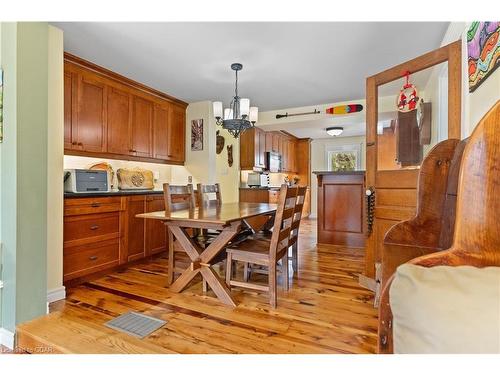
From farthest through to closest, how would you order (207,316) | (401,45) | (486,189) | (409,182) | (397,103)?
1. (401,45)
2. (397,103)
3. (409,182)
4. (207,316)
5. (486,189)

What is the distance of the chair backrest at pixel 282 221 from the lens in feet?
6.35

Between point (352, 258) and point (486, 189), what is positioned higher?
point (486, 189)

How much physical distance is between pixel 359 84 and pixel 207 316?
10.7 feet

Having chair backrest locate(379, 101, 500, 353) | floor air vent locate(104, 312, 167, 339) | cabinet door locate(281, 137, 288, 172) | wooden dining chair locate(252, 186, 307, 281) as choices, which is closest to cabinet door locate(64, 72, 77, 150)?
floor air vent locate(104, 312, 167, 339)

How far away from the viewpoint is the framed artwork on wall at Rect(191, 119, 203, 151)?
4156mm

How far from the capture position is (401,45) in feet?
8.18

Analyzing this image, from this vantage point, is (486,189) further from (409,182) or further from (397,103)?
(397,103)

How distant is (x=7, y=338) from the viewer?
1631 mm

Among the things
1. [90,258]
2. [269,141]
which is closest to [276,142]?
[269,141]

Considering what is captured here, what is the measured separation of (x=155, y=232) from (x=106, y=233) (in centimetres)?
66
